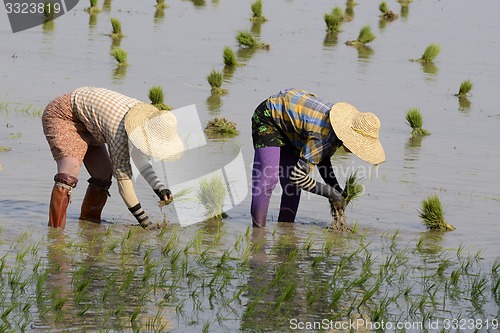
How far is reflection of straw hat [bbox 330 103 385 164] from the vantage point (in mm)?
7234

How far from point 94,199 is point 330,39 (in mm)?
15045

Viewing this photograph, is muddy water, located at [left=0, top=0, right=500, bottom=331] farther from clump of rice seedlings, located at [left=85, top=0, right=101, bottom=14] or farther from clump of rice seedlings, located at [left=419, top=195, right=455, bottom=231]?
clump of rice seedlings, located at [left=85, top=0, right=101, bottom=14]

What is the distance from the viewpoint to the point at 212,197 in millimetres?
8656

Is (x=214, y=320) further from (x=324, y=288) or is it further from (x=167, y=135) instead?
(x=167, y=135)

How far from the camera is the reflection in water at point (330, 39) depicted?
2185 centimetres

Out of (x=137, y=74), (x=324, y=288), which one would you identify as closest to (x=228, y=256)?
(x=324, y=288)

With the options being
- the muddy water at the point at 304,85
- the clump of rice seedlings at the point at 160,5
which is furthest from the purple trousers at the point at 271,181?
the clump of rice seedlings at the point at 160,5

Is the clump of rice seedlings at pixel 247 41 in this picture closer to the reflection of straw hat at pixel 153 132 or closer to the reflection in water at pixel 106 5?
the reflection in water at pixel 106 5

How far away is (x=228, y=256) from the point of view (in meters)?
6.98

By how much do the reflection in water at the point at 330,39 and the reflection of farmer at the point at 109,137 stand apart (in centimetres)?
1432

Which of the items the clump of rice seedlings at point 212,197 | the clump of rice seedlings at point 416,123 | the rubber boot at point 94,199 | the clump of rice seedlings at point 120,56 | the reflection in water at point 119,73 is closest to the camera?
the rubber boot at point 94,199

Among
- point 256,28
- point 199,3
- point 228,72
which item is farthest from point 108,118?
point 199,3

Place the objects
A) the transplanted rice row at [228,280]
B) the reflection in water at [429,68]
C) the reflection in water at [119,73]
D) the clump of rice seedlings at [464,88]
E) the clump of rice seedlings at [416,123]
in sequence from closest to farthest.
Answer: the transplanted rice row at [228,280], the clump of rice seedlings at [416,123], the reflection in water at [119,73], the clump of rice seedlings at [464,88], the reflection in water at [429,68]

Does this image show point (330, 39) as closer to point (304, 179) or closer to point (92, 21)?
point (92, 21)
